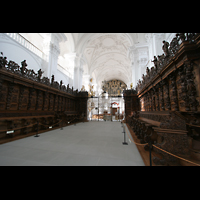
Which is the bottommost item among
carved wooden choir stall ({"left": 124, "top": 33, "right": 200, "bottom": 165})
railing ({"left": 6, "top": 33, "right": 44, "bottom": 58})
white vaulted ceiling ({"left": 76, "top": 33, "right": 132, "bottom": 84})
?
carved wooden choir stall ({"left": 124, "top": 33, "right": 200, "bottom": 165})

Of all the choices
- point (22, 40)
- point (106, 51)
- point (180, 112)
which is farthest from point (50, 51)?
point (106, 51)

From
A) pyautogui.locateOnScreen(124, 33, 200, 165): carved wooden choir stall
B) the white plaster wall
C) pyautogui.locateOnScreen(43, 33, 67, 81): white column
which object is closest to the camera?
pyautogui.locateOnScreen(124, 33, 200, 165): carved wooden choir stall

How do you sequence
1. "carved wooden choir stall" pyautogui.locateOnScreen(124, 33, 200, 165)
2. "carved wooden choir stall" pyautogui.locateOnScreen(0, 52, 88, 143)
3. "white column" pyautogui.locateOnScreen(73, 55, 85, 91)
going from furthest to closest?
"white column" pyautogui.locateOnScreen(73, 55, 85, 91), "carved wooden choir stall" pyautogui.locateOnScreen(0, 52, 88, 143), "carved wooden choir stall" pyautogui.locateOnScreen(124, 33, 200, 165)

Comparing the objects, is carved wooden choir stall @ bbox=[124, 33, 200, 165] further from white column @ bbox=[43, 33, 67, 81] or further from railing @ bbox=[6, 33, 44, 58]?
railing @ bbox=[6, 33, 44, 58]

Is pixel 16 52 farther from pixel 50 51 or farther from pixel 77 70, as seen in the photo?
pixel 77 70

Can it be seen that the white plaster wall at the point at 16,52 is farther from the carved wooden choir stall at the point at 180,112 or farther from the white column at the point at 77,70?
the carved wooden choir stall at the point at 180,112

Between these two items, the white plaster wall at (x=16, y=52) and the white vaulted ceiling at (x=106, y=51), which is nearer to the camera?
the white plaster wall at (x=16, y=52)

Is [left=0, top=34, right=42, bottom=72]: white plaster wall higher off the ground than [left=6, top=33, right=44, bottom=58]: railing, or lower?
lower

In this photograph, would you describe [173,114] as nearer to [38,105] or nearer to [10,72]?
[10,72]

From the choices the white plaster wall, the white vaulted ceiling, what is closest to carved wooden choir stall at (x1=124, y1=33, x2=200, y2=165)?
the white plaster wall

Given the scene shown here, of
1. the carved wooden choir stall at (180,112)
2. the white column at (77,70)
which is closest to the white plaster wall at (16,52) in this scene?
the white column at (77,70)

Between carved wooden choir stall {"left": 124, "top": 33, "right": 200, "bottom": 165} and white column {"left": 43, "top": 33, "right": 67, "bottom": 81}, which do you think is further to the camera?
white column {"left": 43, "top": 33, "right": 67, "bottom": 81}
